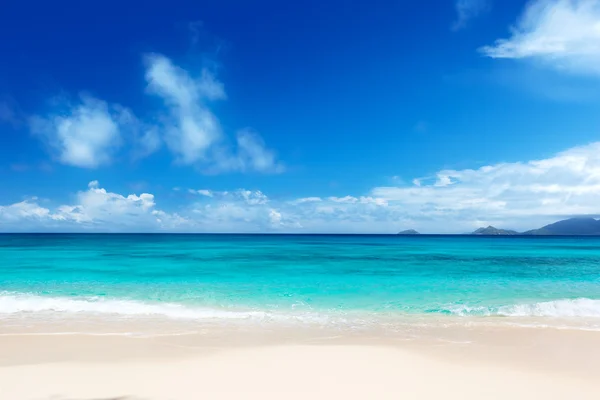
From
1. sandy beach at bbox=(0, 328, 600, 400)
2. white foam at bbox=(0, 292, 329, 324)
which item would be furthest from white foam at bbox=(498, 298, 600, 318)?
white foam at bbox=(0, 292, 329, 324)

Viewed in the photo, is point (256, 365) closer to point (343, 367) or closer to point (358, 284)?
point (343, 367)

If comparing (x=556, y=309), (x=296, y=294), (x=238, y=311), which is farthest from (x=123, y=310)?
(x=556, y=309)

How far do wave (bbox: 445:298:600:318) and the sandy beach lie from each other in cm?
294

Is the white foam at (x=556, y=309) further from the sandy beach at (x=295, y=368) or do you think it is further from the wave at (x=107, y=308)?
the wave at (x=107, y=308)

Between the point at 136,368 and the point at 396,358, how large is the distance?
4.68m

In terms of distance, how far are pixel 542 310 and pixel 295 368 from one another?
968cm

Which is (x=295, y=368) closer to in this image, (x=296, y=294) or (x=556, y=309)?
(x=296, y=294)

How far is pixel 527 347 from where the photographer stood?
26.3 feet

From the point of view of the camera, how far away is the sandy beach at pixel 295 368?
5617 mm

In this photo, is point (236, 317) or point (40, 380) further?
point (236, 317)

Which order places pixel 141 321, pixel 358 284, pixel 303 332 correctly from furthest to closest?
pixel 358 284 → pixel 141 321 → pixel 303 332

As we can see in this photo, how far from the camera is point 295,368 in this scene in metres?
6.54

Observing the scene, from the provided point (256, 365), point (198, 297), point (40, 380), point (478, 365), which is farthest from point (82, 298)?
point (478, 365)

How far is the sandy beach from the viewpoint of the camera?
5.62m
